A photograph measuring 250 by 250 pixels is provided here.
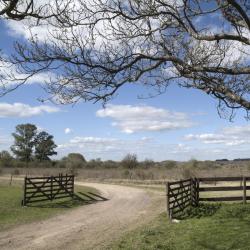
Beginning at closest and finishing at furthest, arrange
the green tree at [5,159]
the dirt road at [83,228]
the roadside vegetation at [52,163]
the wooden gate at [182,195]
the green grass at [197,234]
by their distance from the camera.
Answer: the green grass at [197,234], the dirt road at [83,228], the wooden gate at [182,195], the roadside vegetation at [52,163], the green tree at [5,159]

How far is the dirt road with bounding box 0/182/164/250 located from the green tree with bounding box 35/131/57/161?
97405 mm

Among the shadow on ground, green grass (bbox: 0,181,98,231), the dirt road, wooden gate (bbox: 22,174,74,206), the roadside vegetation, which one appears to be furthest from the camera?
the roadside vegetation

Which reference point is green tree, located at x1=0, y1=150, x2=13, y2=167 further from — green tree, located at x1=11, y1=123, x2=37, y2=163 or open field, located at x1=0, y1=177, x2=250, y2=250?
open field, located at x1=0, y1=177, x2=250, y2=250

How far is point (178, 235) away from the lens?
52.2 feet

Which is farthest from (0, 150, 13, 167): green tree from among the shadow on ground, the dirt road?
the dirt road

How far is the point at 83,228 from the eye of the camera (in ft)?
62.8

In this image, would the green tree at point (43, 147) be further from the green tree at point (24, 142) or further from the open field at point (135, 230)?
the open field at point (135, 230)

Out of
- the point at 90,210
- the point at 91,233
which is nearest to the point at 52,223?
the point at 91,233

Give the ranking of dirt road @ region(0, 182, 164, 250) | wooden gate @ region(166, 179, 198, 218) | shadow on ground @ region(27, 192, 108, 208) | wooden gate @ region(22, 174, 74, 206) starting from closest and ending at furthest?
dirt road @ region(0, 182, 164, 250) → wooden gate @ region(166, 179, 198, 218) → shadow on ground @ region(27, 192, 108, 208) → wooden gate @ region(22, 174, 74, 206)

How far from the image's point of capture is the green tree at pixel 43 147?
409 feet

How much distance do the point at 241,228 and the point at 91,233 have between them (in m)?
5.17

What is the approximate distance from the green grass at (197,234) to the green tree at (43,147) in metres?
106

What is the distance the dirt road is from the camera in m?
15.7

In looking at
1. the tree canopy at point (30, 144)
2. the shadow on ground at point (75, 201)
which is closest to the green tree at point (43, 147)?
the tree canopy at point (30, 144)
